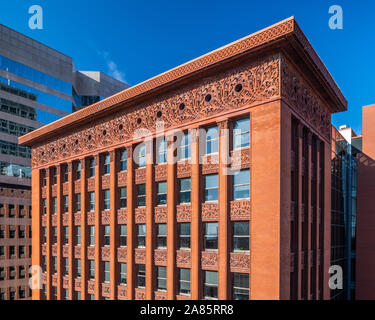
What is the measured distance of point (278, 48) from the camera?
14.0 meters

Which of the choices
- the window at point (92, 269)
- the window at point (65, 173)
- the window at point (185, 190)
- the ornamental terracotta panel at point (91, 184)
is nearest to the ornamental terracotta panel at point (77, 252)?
the window at point (92, 269)

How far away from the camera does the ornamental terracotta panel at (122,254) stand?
64.5 feet

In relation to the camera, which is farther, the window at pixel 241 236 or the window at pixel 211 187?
the window at pixel 211 187

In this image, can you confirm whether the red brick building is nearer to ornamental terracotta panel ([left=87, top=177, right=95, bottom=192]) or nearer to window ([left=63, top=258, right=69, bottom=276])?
ornamental terracotta panel ([left=87, top=177, right=95, bottom=192])

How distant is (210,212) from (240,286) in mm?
3998

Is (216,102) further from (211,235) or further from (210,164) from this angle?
(211,235)

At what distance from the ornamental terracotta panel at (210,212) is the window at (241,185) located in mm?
1257

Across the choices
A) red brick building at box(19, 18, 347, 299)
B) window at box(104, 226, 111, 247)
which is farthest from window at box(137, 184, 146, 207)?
window at box(104, 226, 111, 247)

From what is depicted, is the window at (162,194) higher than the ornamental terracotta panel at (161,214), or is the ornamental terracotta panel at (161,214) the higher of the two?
the window at (162,194)

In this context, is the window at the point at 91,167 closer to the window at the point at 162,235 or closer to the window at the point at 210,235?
the window at the point at 162,235

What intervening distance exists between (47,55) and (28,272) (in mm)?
32609

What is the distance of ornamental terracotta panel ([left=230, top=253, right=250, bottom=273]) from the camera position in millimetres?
14255

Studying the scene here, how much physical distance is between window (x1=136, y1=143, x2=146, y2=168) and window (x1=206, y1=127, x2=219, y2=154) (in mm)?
5025

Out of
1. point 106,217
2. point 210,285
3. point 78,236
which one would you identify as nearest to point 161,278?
point 210,285
